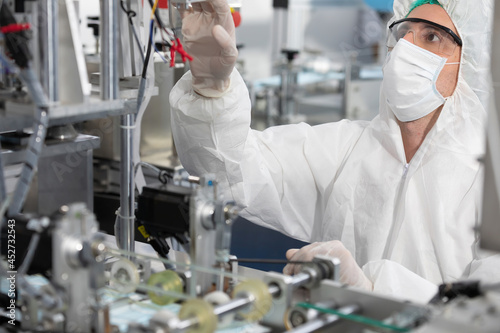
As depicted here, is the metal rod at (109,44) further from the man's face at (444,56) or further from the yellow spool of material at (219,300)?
the man's face at (444,56)

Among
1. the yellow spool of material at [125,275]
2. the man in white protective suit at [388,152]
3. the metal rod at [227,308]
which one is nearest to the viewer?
the metal rod at [227,308]

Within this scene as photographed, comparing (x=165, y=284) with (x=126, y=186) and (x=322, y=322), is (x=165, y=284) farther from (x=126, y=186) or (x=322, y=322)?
(x=126, y=186)

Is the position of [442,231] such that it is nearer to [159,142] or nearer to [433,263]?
[433,263]

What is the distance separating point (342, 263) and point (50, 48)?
26.1 inches

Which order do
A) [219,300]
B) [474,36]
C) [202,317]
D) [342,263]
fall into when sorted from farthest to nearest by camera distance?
[474,36] → [342,263] → [219,300] → [202,317]

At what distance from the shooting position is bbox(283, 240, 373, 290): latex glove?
1217 mm

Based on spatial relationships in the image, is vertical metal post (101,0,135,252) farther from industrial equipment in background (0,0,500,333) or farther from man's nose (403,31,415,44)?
man's nose (403,31,415,44)

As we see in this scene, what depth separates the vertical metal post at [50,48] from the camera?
86 cm

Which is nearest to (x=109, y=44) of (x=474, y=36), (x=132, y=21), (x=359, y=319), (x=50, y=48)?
(x=50, y=48)

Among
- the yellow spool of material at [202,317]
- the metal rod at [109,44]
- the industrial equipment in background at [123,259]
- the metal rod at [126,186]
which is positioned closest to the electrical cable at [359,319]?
the industrial equipment in background at [123,259]

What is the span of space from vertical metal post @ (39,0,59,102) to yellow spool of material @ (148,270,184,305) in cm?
31

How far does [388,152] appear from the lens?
5.53 feet

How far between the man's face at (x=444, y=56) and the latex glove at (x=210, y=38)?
54cm

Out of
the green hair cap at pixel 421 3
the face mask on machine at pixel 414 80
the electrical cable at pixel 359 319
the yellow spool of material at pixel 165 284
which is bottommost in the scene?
the yellow spool of material at pixel 165 284
